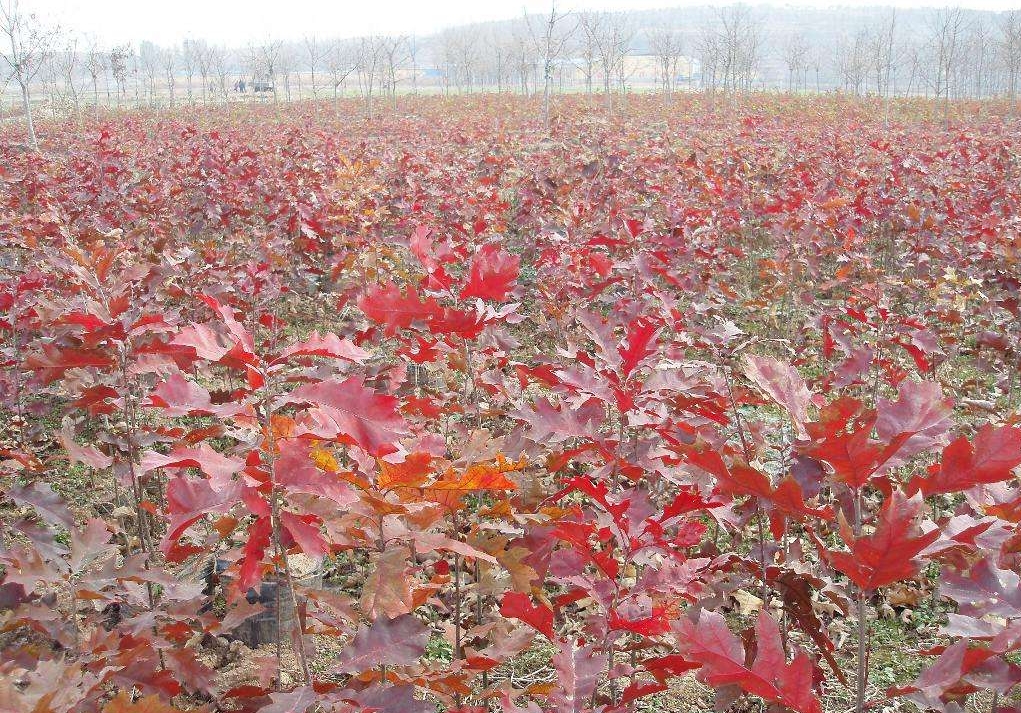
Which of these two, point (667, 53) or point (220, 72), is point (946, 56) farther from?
point (220, 72)

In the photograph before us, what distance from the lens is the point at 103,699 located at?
2.41 m

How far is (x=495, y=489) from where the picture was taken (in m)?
1.24

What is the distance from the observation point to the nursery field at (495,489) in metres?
1.21

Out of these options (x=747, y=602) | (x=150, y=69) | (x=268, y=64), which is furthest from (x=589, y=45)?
(x=747, y=602)

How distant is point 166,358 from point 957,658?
74.2 inches

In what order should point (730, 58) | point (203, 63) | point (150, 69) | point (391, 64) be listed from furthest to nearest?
point (150, 69) < point (203, 63) < point (391, 64) < point (730, 58)

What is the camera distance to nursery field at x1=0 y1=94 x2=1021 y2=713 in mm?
1209

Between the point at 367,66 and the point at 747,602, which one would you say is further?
the point at 367,66

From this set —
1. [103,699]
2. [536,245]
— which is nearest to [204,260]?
[536,245]

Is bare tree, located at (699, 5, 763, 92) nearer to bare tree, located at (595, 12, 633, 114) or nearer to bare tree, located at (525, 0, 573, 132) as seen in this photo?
bare tree, located at (595, 12, 633, 114)

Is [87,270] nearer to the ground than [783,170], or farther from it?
nearer to the ground

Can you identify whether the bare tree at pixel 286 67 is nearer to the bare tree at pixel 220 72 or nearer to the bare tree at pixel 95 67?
the bare tree at pixel 220 72

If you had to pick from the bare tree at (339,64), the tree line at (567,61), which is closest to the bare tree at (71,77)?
the tree line at (567,61)

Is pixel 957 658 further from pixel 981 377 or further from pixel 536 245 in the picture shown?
pixel 536 245
